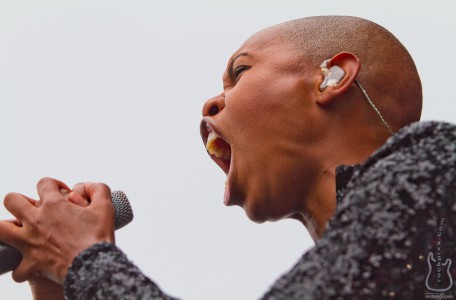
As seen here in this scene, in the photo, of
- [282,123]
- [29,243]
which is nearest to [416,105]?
[282,123]

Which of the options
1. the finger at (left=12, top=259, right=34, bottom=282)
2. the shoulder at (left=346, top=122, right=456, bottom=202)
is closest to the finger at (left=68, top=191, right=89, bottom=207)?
the finger at (left=12, top=259, right=34, bottom=282)

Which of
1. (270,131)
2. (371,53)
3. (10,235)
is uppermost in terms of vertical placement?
(371,53)

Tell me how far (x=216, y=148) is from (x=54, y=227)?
48 centimetres

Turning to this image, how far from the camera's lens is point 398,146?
91cm

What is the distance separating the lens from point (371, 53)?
4.27ft

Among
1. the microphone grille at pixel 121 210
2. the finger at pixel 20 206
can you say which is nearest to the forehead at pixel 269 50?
the microphone grille at pixel 121 210

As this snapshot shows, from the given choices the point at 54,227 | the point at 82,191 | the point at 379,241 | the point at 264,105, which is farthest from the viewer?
the point at 264,105

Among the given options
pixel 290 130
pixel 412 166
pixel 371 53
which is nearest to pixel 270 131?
pixel 290 130

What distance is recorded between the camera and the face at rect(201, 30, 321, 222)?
3.92 feet

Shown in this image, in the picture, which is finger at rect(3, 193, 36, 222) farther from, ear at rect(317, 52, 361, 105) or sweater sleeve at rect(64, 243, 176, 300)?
ear at rect(317, 52, 361, 105)

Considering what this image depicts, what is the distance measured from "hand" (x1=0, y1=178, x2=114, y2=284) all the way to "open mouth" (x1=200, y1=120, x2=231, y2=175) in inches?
13.6

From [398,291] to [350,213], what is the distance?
0.12m

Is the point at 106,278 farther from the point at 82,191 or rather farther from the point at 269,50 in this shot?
the point at 269,50

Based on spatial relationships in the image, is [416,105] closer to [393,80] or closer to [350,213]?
[393,80]
